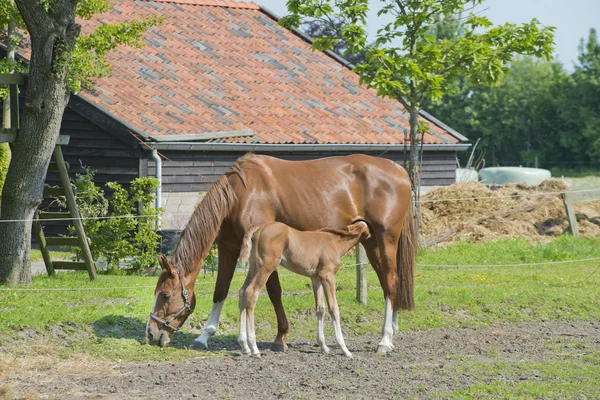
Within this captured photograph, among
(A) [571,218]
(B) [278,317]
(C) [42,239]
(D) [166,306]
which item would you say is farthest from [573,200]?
(D) [166,306]

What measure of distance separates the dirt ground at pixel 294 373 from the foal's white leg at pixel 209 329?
0.18 m

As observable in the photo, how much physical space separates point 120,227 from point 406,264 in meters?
6.03

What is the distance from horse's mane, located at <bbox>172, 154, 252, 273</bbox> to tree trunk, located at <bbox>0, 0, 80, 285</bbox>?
3.71 metres

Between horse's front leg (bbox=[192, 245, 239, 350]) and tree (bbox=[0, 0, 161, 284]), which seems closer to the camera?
horse's front leg (bbox=[192, 245, 239, 350])

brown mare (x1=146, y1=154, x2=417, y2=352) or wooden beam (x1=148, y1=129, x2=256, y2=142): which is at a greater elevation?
wooden beam (x1=148, y1=129, x2=256, y2=142)

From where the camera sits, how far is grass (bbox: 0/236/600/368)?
9.17 metres

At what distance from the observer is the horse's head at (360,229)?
30.9 ft

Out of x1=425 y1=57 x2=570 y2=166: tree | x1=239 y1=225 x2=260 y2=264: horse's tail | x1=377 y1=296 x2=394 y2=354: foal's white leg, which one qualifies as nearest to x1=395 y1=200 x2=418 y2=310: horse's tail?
x1=377 y1=296 x2=394 y2=354: foal's white leg

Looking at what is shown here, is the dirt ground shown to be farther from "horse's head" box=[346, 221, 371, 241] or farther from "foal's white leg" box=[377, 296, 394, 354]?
"horse's head" box=[346, 221, 371, 241]

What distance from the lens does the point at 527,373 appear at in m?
8.16

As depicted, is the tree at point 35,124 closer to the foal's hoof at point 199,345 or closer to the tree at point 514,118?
the foal's hoof at point 199,345

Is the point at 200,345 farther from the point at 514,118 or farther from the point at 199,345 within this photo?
the point at 514,118

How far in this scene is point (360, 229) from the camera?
949 centimetres

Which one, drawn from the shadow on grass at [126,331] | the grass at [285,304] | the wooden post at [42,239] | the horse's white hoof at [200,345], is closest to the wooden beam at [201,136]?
the grass at [285,304]
